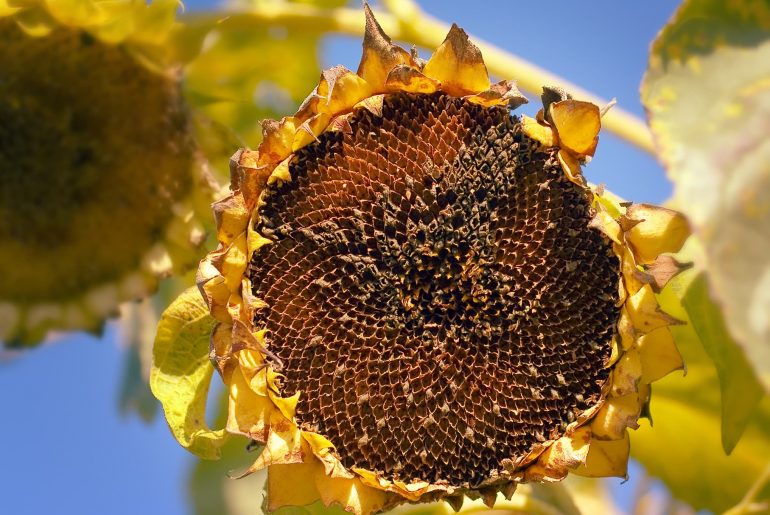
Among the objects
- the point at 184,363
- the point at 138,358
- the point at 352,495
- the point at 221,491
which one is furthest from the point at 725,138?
the point at 138,358

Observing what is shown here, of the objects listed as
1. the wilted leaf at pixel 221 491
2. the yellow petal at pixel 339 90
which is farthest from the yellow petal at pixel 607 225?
the wilted leaf at pixel 221 491

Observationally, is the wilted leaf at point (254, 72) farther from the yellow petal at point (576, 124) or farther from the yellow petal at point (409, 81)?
the yellow petal at point (576, 124)

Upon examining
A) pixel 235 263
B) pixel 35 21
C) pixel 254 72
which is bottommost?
pixel 235 263

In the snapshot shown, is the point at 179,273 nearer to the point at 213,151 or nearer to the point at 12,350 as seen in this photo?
the point at 213,151

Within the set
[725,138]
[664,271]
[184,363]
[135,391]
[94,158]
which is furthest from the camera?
[135,391]

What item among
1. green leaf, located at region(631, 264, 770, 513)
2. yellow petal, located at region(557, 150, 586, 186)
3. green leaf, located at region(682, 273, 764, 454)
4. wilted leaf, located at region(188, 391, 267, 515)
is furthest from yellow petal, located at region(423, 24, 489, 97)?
wilted leaf, located at region(188, 391, 267, 515)

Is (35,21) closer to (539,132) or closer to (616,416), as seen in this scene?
(539,132)
